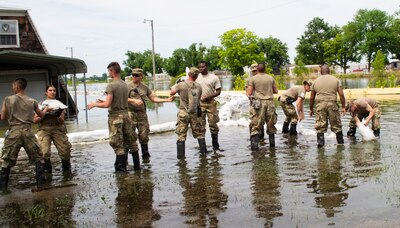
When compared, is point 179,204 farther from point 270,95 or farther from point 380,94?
point 380,94

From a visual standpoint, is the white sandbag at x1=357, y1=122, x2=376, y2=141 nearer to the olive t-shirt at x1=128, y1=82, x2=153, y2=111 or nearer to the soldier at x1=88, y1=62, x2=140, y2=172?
the olive t-shirt at x1=128, y1=82, x2=153, y2=111

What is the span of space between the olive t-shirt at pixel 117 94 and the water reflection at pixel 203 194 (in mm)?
1538

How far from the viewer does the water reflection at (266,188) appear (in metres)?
5.14

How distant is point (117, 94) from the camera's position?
7738 millimetres

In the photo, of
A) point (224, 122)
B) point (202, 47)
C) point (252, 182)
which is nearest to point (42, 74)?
point (224, 122)

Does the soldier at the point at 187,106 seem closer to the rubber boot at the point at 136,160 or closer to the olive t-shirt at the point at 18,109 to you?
the rubber boot at the point at 136,160

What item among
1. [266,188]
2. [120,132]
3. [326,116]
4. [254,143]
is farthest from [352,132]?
[120,132]

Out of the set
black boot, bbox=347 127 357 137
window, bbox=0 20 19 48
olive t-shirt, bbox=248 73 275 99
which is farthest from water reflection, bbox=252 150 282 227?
window, bbox=0 20 19 48

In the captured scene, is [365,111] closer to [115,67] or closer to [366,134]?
[366,134]

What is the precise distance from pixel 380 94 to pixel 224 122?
16.9 meters

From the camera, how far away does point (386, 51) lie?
108 meters

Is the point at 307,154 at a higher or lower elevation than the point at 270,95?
lower

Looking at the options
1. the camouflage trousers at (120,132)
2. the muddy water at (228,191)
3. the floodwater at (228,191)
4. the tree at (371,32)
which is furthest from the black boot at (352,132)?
the tree at (371,32)

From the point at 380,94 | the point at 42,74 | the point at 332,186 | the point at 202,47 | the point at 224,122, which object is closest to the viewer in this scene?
the point at 332,186
